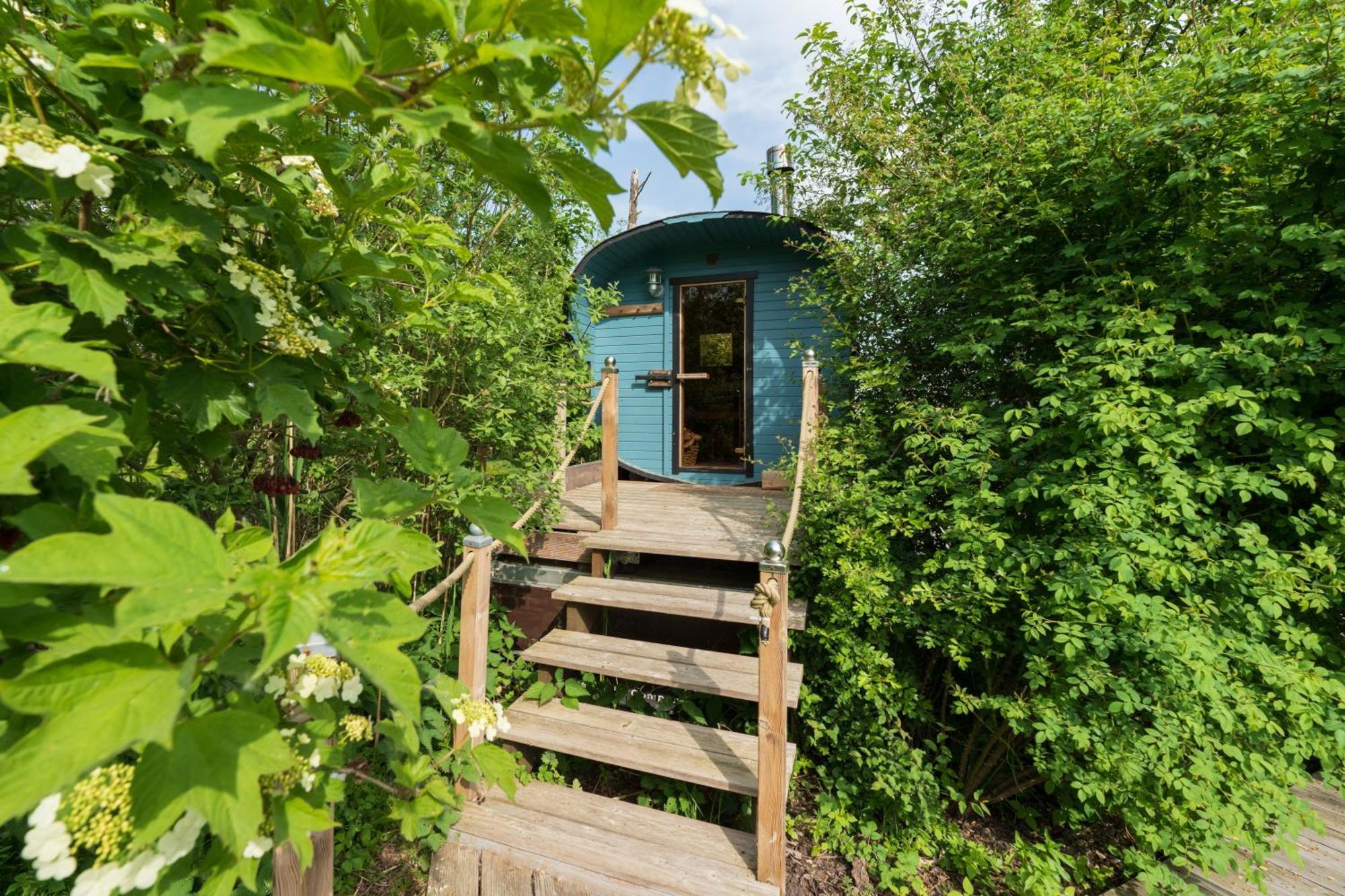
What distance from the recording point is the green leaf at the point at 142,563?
1.07ft

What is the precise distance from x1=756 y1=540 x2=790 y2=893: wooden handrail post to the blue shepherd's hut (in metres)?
3.08

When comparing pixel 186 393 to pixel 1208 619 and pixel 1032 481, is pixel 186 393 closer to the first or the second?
pixel 1032 481

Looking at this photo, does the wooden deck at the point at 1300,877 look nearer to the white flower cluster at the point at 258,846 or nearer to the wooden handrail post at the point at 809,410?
the wooden handrail post at the point at 809,410

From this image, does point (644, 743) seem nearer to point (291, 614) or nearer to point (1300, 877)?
point (291, 614)

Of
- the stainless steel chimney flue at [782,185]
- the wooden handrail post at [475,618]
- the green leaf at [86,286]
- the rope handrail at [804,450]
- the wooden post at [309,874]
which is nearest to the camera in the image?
the green leaf at [86,286]

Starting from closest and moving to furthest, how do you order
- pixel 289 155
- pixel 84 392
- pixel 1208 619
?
pixel 84 392
pixel 289 155
pixel 1208 619

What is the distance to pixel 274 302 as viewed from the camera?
68 centimetres

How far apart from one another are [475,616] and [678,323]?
13.1ft

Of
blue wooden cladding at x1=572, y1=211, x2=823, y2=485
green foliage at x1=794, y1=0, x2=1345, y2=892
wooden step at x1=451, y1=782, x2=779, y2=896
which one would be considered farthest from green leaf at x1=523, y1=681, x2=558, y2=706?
blue wooden cladding at x1=572, y1=211, x2=823, y2=485

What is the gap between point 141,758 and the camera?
43 centimetres

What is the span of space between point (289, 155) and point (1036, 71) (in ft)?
12.5

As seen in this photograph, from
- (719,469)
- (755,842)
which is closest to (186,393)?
(755,842)

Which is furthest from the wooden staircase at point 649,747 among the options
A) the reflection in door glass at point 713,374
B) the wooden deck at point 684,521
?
the reflection in door glass at point 713,374

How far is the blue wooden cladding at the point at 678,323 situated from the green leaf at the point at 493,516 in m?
4.07
